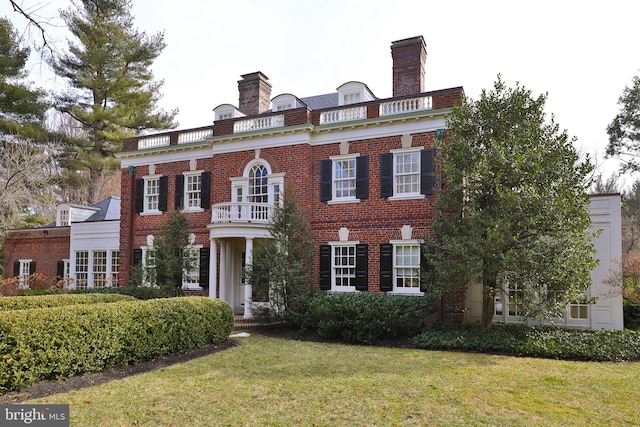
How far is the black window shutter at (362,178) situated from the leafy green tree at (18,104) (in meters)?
19.2

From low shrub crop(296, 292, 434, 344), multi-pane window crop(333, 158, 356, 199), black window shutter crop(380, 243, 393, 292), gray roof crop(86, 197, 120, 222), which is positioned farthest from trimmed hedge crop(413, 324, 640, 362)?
gray roof crop(86, 197, 120, 222)

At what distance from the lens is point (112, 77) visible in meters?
29.8

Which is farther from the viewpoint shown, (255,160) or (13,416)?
(255,160)

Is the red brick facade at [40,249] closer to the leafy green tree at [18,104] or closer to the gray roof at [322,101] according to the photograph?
the leafy green tree at [18,104]

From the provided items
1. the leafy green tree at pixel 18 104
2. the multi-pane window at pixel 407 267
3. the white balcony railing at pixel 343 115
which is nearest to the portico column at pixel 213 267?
the white balcony railing at pixel 343 115

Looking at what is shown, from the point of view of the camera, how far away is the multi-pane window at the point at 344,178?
15.6m

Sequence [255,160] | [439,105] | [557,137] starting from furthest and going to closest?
[255,160]
[439,105]
[557,137]

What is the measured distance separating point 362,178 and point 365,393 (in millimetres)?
9161

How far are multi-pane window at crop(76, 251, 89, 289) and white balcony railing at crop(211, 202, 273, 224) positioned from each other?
388 inches

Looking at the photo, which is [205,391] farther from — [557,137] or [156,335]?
[557,137]

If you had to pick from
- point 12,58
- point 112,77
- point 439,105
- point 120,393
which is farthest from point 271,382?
point 112,77

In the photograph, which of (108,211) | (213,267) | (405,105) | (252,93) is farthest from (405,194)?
(108,211)

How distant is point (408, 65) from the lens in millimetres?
17578

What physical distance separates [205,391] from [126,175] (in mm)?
15118
